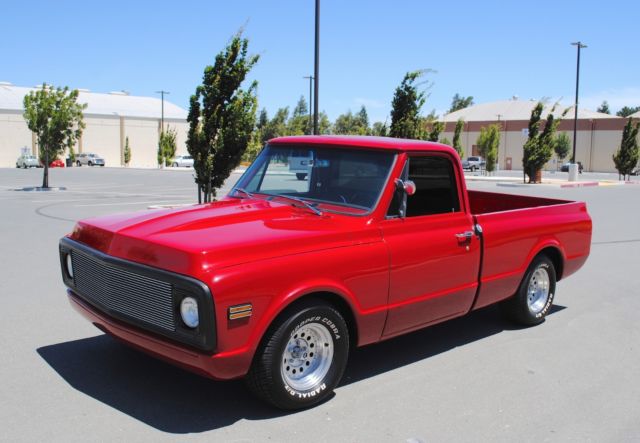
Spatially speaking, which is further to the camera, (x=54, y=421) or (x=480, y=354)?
(x=480, y=354)

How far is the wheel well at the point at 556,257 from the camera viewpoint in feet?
20.6

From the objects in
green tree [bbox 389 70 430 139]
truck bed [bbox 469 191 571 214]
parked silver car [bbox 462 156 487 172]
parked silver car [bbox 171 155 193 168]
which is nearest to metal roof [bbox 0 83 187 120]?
parked silver car [bbox 171 155 193 168]

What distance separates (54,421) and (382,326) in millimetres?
2241

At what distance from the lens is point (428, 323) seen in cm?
495

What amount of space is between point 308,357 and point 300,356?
62 mm

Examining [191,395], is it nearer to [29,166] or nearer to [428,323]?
[428,323]

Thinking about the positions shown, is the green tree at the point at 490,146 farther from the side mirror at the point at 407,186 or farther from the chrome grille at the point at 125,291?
the chrome grille at the point at 125,291

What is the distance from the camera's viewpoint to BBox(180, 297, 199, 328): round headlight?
3.54m

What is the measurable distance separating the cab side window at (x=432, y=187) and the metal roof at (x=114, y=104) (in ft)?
238

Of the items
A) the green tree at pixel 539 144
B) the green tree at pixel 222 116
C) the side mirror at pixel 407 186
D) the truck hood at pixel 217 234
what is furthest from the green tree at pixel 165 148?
the side mirror at pixel 407 186

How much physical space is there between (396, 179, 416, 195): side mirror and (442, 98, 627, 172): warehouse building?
5894cm

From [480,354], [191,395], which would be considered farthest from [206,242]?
[480,354]

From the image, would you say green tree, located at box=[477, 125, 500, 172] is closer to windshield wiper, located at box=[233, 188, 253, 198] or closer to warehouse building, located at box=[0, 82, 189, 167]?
warehouse building, located at box=[0, 82, 189, 167]

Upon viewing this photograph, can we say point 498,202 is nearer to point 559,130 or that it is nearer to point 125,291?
point 125,291
